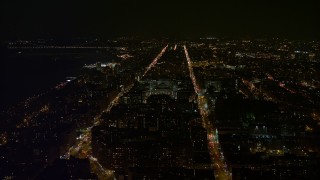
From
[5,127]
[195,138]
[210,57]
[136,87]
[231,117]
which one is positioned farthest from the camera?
[210,57]

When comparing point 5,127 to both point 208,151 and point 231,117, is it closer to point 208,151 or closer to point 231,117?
point 208,151

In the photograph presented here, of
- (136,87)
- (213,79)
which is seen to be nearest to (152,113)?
(136,87)

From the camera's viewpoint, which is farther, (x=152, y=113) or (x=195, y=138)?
(x=152, y=113)

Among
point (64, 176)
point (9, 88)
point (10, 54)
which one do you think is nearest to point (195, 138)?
point (64, 176)

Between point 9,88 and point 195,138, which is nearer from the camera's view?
point 195,138

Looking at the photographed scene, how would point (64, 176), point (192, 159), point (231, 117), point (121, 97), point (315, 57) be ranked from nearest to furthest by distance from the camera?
point (64, 176)
point (192, 159)
point (231, 117)
point (121, 97)
point (315, 57)

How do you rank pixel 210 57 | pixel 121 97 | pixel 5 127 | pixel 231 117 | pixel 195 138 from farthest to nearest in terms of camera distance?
pixel 210 57
pixel 121 97
pixel 231 117
pixel 5 127
pixel 195 138

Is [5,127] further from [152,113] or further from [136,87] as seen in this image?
[136,87]

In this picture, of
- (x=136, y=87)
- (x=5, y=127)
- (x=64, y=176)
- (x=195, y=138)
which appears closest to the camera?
(x=64, y=176)
